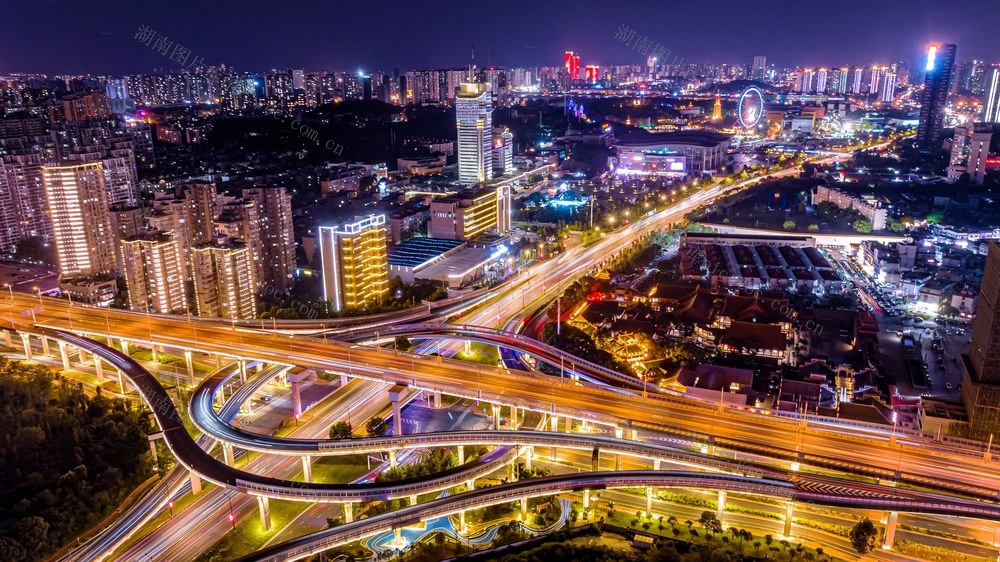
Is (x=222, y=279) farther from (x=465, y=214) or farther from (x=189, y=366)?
(x=465, y=214)

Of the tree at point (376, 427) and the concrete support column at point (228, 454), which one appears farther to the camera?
the tree at point (376, 427)

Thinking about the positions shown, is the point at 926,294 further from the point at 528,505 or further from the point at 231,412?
the point at 231,412

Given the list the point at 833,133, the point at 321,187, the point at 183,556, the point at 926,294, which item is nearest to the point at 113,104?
the point at 321,187

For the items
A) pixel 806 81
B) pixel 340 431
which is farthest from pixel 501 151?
pixel 806 81

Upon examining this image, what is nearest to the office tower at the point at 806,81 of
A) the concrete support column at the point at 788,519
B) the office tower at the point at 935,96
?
the office tower at the point at 935,96

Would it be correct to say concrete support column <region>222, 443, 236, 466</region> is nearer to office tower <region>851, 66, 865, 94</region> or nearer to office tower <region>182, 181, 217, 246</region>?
office tower <region>182, 181, 217, 246</region>

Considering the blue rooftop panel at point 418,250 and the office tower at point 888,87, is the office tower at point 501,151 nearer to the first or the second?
the blue rooftop panel at point 418,250
